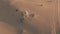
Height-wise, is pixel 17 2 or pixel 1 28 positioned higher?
pixel 17 2

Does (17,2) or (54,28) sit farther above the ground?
(17,2)

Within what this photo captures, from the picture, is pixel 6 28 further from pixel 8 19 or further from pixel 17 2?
pixel 17 2

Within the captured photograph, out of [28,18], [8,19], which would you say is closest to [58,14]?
[28,18]

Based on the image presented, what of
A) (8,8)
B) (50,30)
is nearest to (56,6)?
(50,30)

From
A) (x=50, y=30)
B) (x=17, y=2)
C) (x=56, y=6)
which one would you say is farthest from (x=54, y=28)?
(x=17, y=2)

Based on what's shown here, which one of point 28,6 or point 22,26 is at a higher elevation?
point 28,6

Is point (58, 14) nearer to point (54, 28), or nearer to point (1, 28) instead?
point (54, 28)

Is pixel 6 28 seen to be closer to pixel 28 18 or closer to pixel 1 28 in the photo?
pixel 1 28
